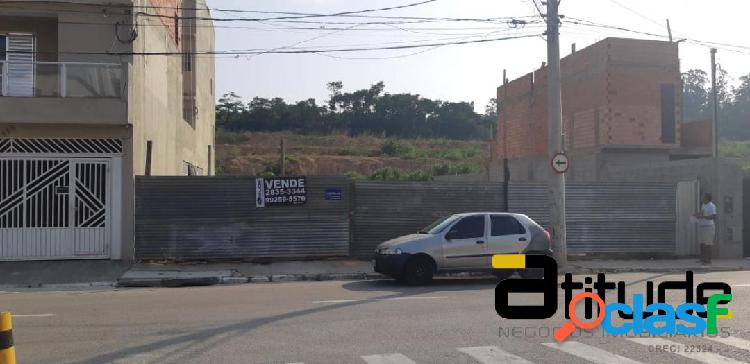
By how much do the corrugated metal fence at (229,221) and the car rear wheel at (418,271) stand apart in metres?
4.75

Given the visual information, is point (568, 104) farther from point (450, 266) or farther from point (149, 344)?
point (149, 344)

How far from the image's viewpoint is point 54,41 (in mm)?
19297

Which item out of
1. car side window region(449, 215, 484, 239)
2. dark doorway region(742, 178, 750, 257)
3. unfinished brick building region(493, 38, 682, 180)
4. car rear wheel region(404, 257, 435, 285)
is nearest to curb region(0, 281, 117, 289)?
car rear wheel region(404, 257, 435, 285)

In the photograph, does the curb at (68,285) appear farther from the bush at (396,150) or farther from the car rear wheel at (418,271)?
the bush at (396,150)

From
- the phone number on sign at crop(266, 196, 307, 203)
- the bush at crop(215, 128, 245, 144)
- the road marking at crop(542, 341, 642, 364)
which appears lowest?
the road marking at crop(542, 341, 642, 364)

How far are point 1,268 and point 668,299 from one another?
13.9 meters

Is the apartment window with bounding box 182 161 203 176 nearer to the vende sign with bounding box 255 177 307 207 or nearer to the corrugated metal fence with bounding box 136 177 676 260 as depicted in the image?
the corrugated metal fence with bounding box 136 177 676 260

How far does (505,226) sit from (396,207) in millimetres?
4532

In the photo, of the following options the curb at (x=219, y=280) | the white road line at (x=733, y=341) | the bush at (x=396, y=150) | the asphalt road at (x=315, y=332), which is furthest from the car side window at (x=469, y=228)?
the bush at (x=396, y=150)

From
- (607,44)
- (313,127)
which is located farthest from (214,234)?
(313,127)

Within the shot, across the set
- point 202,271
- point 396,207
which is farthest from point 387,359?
point 396,207

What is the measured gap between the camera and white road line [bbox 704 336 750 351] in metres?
7.82

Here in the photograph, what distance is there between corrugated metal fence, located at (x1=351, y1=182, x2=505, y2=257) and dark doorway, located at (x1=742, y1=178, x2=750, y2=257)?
806cm

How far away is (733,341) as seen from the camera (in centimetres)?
808
